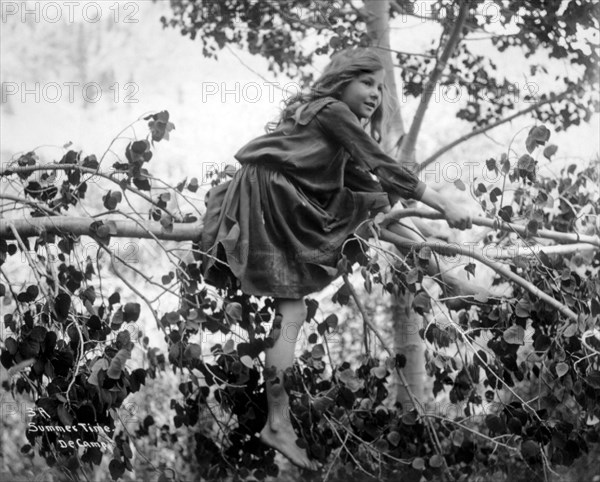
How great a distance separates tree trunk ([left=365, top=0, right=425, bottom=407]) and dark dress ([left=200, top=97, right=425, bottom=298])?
0.74 m

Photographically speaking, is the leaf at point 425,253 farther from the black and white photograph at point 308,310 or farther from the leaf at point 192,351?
the leaf at point 192,351

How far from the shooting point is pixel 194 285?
2.86 meters

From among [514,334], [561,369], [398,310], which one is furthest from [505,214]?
[398,310]

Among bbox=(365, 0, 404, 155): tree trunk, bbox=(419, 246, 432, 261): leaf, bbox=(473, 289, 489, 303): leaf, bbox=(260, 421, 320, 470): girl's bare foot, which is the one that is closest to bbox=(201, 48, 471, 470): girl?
bbox=(260, 421, 320, 470): girl's bare foot

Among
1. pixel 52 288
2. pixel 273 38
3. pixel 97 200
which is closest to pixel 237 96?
pixel 273 38

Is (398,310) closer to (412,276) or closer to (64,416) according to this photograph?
(412,276)

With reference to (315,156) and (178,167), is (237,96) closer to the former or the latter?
(178,167)

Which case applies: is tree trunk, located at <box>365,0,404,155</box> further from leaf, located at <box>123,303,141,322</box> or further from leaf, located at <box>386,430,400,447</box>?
leaf, located at <box>123,303,141,322</box>

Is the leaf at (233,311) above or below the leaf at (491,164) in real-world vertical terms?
below

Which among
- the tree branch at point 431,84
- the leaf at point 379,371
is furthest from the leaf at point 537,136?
the tree branch at point 431,84

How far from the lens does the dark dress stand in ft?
9.57

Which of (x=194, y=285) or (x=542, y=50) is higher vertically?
(x=542, y=50)

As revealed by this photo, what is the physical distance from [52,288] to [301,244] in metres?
0.82

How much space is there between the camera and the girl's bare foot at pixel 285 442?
9.24 ft
